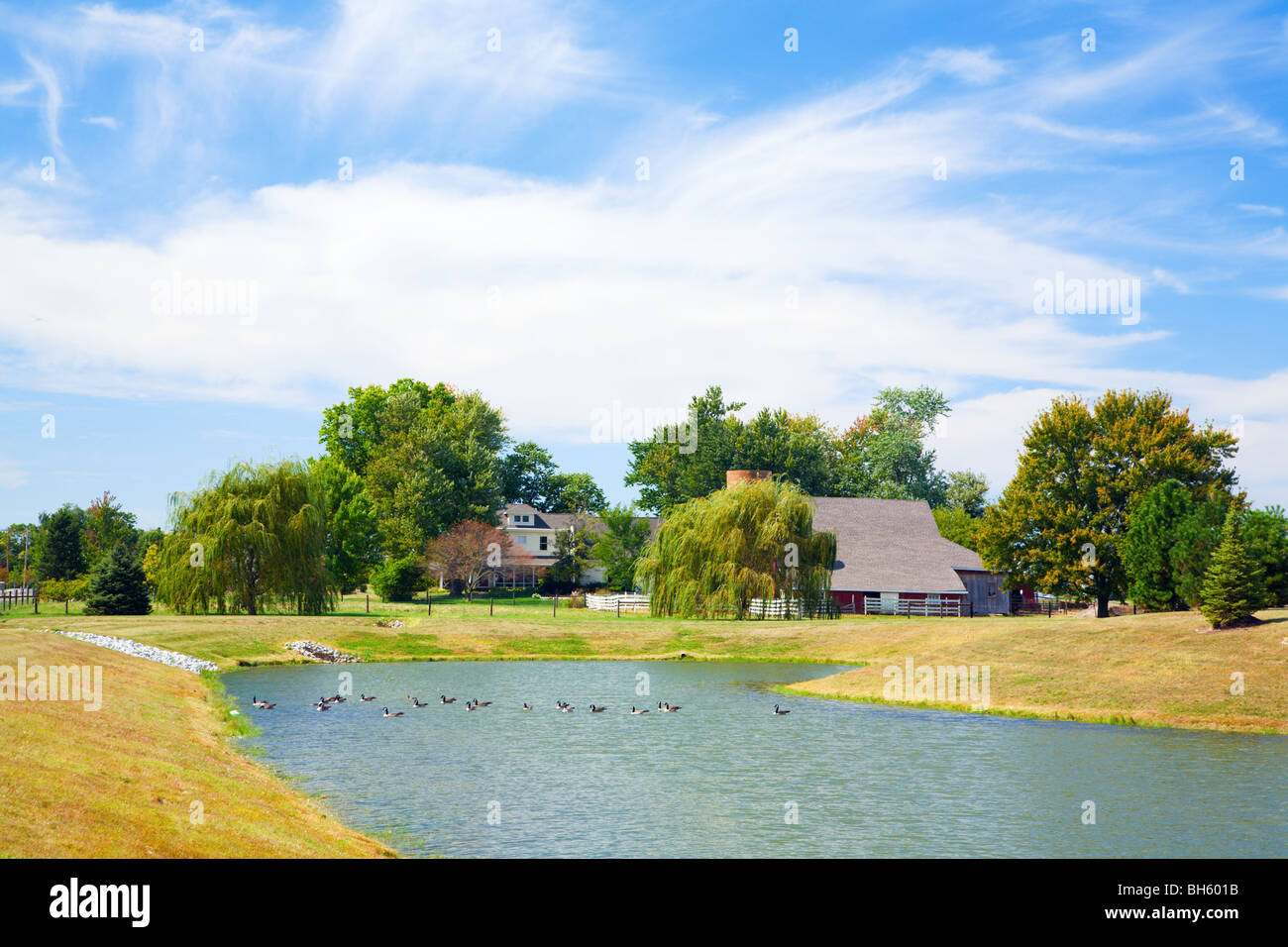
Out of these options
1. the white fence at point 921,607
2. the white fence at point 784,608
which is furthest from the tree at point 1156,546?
the white fence at point 921,607

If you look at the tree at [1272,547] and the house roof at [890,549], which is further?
the house roof at [890,549]

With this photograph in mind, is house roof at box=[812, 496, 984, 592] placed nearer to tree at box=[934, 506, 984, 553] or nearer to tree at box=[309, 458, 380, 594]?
tree at box=[934, 506, 984, 553]

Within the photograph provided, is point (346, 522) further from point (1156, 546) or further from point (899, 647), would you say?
point (1156, 546)

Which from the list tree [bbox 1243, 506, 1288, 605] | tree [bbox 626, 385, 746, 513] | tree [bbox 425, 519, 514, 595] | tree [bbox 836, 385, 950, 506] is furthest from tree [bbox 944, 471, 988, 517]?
tree [bbox 1243, 506, 1288, 605]

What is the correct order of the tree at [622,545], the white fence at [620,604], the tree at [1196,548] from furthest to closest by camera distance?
the tree at [622,545]
the white fence at [620,604]
the tree at [1196,548]

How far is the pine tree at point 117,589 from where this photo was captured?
5422 centimetres

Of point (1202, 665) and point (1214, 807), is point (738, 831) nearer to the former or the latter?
point (1214, 807)

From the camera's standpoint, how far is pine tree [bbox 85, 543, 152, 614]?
5422 centimetres

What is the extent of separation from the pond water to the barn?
36646 mm

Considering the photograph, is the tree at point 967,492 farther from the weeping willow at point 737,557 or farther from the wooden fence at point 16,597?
the wooden fence at point 16,597

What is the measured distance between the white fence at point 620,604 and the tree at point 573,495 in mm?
49022

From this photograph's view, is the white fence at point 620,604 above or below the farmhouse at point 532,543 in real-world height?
below

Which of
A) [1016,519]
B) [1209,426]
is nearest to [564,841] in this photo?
[1016,519]
